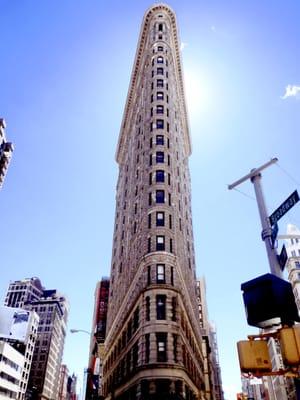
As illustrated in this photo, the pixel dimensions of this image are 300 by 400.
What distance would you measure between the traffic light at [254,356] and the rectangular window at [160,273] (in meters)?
34.0

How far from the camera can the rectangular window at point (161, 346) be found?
3227 cm

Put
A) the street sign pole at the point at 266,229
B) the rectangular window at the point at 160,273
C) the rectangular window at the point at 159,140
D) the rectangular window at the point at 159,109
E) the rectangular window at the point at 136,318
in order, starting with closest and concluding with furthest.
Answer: the street sign pole at the point at 266,229 < the rectangular window at the point at 136,318 < the rectangular window at the point at 160,273 < the rectangular window at the point at 159,140 < the rectangular window at the point at 159,109

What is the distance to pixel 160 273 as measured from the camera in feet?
127

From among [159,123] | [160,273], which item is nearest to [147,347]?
[160,273]

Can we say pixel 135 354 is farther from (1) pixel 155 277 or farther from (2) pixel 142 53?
(2) pixel 142 53

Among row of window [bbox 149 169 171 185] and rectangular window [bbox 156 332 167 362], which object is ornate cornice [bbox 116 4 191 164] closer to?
row of window [bbox 149 169 171 185]

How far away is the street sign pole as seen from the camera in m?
6.06

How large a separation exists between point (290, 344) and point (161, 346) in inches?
1242

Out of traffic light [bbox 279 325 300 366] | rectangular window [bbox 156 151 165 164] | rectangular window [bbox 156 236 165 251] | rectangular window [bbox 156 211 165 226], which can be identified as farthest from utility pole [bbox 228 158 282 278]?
rectangular window [bbox 156 151 165 164]

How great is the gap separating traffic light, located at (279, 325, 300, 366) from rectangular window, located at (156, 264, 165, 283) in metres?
34.5

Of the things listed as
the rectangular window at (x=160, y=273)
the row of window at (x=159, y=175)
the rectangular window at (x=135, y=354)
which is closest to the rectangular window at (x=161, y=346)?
the rectangular window at (x=135, y=354)

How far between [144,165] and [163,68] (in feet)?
85.1

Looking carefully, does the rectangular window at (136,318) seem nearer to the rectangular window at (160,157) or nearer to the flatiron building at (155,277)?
the flatiron building at (155,277)

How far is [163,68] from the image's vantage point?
67312mm
